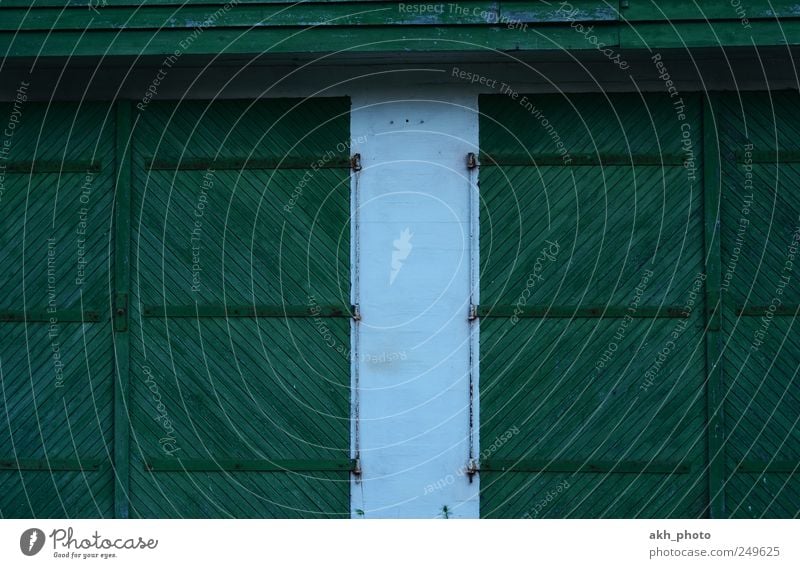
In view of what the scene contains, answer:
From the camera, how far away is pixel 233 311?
11812mm

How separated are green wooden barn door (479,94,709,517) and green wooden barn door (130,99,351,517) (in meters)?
1.38

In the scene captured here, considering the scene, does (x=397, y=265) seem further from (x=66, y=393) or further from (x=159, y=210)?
(x=66, y=393)

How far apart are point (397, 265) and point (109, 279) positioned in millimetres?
2559

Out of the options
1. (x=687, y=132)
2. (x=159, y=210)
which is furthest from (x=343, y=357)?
(x=687, y=132)

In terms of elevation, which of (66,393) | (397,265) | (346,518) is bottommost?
(346,518)

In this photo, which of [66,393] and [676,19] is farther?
[66,393]

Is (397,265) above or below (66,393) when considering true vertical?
above

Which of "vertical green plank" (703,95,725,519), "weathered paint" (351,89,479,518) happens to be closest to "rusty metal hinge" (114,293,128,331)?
"weathered paint" (351,89,479,518)

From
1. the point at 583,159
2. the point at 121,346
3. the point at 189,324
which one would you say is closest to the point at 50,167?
the point at 121,346

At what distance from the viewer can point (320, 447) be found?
1173cm

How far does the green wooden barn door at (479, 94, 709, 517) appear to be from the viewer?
11.6 m

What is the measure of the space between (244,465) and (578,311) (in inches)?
127

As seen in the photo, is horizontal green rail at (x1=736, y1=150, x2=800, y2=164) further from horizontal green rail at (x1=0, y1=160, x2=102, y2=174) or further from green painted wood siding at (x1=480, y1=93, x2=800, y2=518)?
horizontal green rail at (x1=0, y1=160, x2=102, y2=174)

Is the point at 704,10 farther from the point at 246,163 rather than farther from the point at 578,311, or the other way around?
the point at 246,163
